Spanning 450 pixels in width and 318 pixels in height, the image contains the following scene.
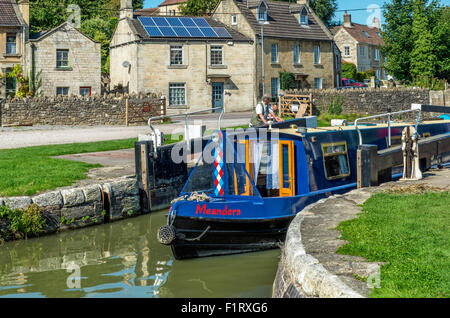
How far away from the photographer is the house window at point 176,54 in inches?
1668

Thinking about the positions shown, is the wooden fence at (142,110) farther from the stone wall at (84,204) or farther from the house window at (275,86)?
the stone wall at (84,204)

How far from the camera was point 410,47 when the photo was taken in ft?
144

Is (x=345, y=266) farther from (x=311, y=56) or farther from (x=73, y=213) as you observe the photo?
(x=311, y=56)

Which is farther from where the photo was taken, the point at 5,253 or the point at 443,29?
the point at 443,29

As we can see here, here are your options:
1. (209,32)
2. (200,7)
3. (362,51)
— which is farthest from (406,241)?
(362,51)

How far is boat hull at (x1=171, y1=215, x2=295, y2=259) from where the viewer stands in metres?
11.1

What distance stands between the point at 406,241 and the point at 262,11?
41.0 metres

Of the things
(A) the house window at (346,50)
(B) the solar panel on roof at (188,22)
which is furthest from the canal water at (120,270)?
(A) the house window at (346,50)

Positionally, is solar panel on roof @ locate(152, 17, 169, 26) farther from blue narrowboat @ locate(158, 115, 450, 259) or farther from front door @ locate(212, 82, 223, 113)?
blue narrowboat @ locate(158, 115, 450, 259)

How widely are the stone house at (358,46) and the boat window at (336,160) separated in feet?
201

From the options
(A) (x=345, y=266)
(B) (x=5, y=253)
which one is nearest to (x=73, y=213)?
(B) (x=5, y=253)

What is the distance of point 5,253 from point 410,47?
124 feet

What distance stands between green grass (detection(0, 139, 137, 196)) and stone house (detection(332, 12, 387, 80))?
181 feet

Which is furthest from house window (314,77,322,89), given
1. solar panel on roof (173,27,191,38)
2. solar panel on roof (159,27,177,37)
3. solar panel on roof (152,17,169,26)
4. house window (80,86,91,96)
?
house window (80,86,91,96)
